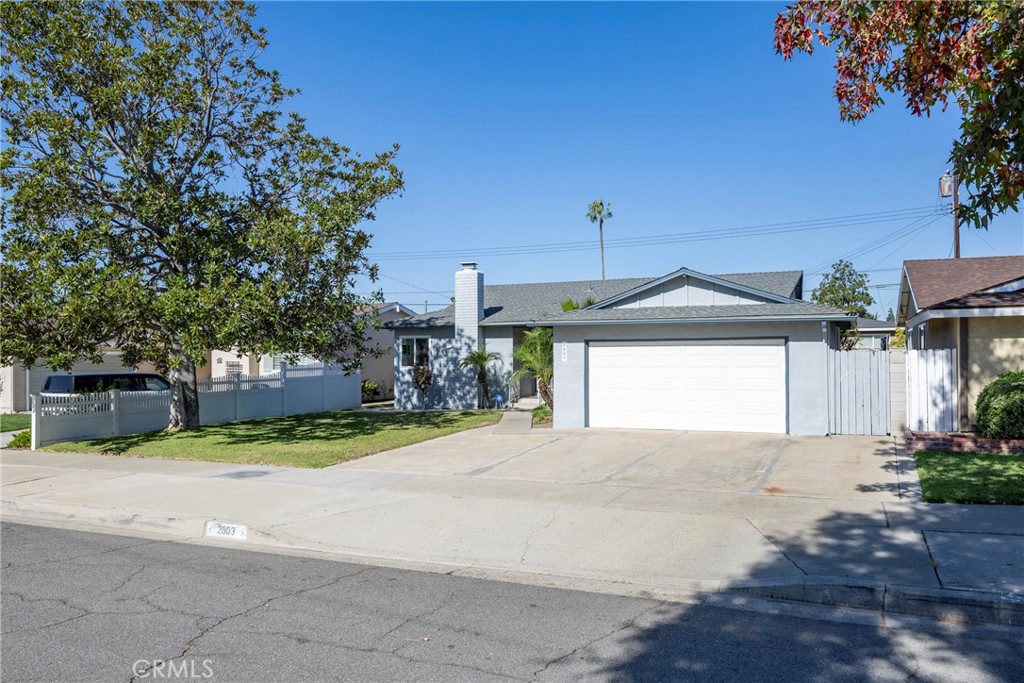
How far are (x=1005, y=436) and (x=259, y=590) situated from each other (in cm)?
1275

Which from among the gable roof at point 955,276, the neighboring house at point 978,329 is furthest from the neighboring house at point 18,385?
the neighboring house at point 978,329

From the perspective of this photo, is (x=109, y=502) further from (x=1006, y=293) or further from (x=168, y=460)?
(x=1006, y=293)

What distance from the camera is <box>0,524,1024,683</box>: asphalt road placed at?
16.4ft

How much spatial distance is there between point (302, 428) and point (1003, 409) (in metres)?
15.8

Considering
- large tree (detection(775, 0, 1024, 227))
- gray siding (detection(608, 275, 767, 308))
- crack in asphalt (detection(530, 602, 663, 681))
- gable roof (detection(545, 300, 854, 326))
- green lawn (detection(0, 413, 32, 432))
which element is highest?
large tree (detection(775, 0, 1024, 227))

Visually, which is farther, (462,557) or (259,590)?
(462,557)

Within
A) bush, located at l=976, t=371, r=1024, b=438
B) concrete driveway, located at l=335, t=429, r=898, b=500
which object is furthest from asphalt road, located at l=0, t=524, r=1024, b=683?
bush, located at l=976, t=371, r=1024, b=438

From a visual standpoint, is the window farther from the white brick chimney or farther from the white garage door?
the white garage door

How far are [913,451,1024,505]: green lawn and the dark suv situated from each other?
18.1 m

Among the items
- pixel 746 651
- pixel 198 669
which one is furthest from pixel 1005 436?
pixel 198 669

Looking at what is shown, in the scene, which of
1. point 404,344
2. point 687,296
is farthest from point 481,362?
point 687,296

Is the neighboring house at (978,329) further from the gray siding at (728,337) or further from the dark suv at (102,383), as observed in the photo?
the dark suv at (102,383)

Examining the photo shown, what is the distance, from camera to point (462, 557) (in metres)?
7.89

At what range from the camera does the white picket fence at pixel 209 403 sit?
17.7 metres
